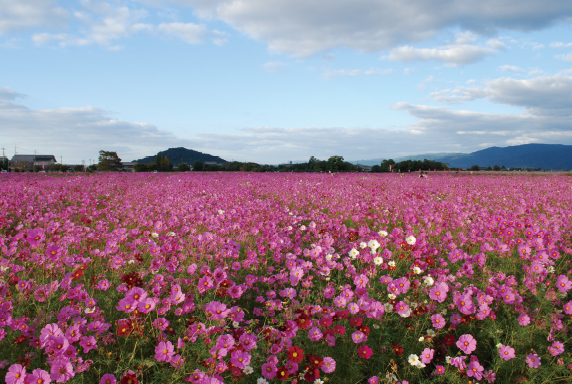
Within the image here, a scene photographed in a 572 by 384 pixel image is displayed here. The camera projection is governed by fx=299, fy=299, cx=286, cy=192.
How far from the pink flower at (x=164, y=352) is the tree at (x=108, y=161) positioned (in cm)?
8466

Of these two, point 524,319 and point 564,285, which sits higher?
point 564,285

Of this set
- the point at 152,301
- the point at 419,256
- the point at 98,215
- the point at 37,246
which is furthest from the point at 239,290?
the point at 98,215

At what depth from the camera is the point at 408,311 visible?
247 cm

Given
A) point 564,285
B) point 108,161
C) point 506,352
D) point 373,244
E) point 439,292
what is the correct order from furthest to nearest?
point 108,161
point 373,244
point 564,285
point 439,292
point 506,352

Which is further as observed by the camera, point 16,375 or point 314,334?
point 314,334

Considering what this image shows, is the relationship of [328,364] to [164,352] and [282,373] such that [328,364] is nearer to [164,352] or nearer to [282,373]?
[282,373]

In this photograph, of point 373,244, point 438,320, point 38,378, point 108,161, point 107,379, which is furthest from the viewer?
point 108,161

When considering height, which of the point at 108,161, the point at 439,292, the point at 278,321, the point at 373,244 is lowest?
the point at 278,321

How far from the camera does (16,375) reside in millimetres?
1669

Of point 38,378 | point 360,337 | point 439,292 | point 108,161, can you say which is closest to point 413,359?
point 360,337

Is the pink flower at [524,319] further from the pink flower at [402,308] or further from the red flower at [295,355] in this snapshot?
the red flower at [295,355]

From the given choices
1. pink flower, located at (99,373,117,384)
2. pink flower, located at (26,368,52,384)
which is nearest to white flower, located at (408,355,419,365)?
pink flower, located at (99,373,117,384)

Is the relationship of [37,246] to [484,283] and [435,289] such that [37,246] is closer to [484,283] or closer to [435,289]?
[435,289]

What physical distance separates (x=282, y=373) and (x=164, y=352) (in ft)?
2.48
